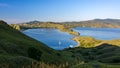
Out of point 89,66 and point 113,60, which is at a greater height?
point 89,66

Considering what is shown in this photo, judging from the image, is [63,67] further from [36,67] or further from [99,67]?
[99,67]

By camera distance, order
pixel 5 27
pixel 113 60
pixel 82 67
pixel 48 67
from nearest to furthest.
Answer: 1. pixel 48 67
2. pixel 82 67
3. pixel 113 60
4. pixel 5 27

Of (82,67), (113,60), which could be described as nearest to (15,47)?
(113,60)

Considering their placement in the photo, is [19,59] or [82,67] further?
[19,59]

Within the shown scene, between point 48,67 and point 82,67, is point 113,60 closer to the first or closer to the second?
point 82,67

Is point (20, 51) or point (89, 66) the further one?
point (20, 51)

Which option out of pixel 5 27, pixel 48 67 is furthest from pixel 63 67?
pixel 5 27

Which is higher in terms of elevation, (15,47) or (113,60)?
(15,47)

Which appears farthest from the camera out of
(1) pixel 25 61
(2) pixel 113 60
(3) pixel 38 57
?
(2) pixel 113 60

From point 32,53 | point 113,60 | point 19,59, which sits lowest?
point 113,60
